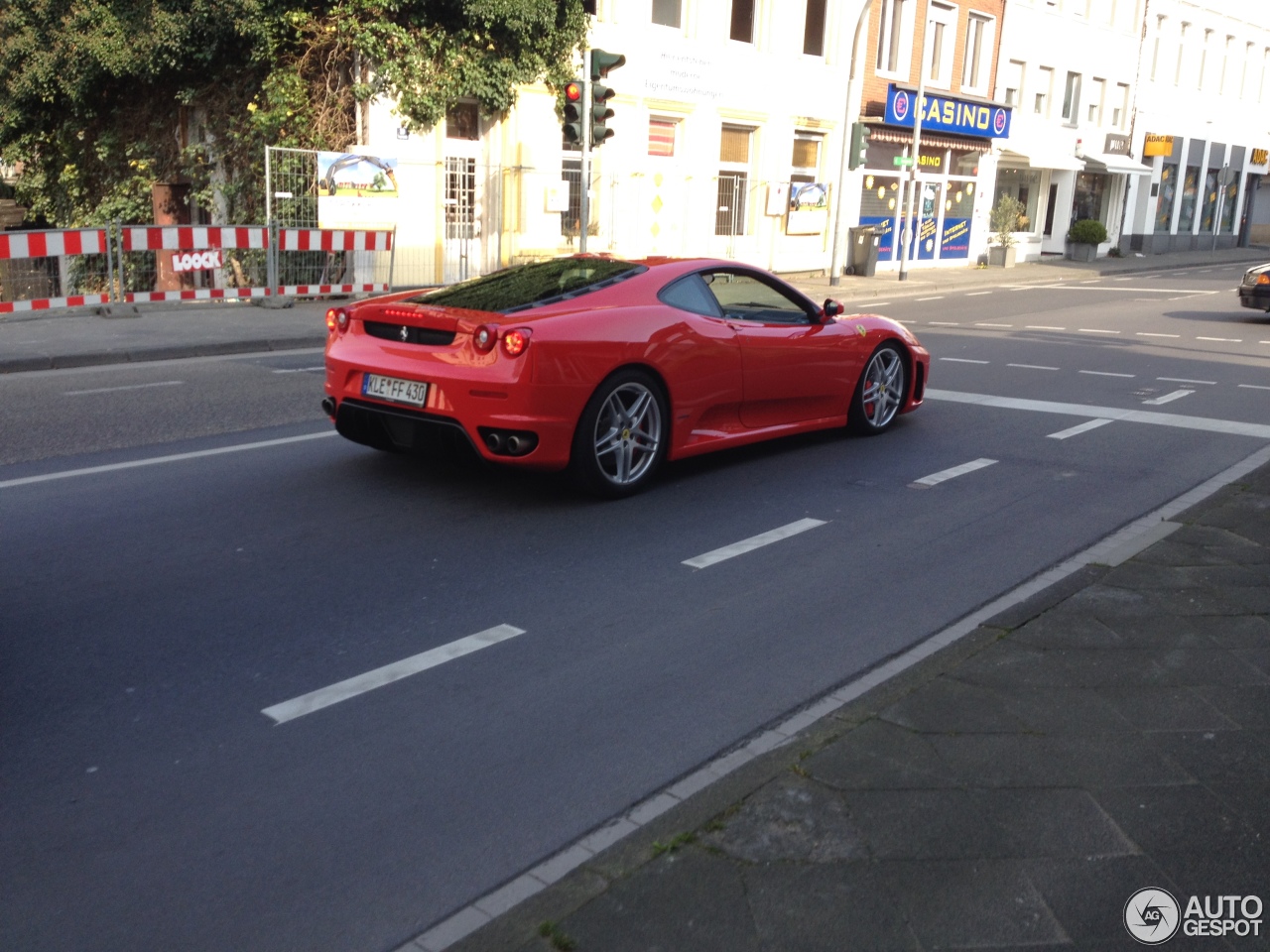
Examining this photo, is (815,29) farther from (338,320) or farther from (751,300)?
(338,320)

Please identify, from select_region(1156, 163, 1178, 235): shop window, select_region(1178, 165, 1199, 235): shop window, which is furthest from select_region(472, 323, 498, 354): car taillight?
select_region(1178, 165, 1199, 235): shop window

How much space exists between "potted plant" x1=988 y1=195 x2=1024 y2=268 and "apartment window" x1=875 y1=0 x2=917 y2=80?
18.3 feet

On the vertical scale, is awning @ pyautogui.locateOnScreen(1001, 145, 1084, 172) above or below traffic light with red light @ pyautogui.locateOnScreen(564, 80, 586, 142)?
above

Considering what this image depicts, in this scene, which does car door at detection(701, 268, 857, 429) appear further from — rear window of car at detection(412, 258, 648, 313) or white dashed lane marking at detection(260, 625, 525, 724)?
white dashed lane marking at detection(260, 625, 525, 724)

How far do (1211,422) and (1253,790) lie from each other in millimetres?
7583

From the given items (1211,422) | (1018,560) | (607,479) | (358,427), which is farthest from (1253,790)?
(1211,422)

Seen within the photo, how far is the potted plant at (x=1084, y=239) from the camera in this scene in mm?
40281

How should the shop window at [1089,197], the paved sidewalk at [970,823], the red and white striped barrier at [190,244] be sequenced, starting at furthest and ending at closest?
the shop window at [1089,197] < the red and white striped barrier at [190,244] < the paved sidewalk at [970,823]

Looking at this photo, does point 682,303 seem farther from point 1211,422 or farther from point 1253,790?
point 1211,422

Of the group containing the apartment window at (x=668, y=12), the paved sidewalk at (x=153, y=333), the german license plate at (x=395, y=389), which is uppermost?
the apartment window at (x=668, y=12)

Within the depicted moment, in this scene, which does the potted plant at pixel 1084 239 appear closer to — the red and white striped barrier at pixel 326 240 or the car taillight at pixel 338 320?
the red and white striped barrier at pixel 326 240

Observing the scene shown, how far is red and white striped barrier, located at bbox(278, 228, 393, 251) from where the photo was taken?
16859mm

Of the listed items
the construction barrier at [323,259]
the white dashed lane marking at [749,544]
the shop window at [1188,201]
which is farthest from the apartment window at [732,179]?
the shop window at [1188,201]

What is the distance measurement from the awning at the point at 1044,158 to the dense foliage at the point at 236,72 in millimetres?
19941
